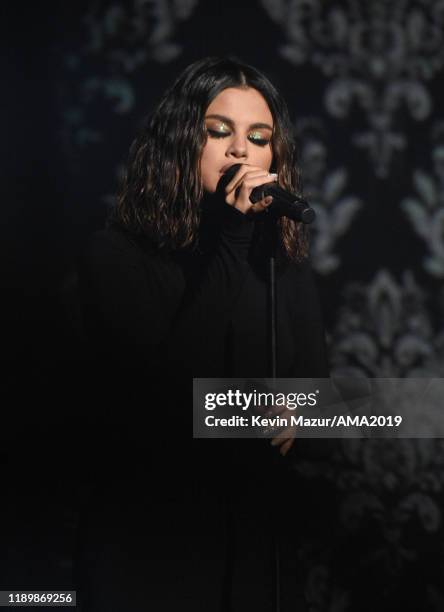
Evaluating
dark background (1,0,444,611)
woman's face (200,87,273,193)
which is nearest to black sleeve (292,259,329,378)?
dark background (1,0,444,611)

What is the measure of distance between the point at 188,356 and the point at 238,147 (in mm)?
331

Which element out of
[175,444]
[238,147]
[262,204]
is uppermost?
[238,147]

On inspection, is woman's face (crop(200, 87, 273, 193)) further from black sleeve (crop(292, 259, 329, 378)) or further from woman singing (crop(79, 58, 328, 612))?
black sleeve (crop(292, 259, 329, 378))

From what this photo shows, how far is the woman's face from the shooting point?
1.18 meters

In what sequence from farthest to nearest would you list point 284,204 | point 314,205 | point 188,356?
point 314,205 → point 188,356 → point 284,204

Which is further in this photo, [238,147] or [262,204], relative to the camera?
[238,147]

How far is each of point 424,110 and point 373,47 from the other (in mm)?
154

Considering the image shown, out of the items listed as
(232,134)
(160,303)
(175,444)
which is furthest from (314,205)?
(175,444)

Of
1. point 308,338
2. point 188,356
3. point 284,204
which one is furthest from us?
point 308,338

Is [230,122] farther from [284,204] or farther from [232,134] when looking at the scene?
[284,204]

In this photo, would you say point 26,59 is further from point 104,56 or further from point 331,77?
point 331,77

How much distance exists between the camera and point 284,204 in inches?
37.3

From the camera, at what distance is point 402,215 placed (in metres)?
1.42

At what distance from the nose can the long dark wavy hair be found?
5 centimetres
